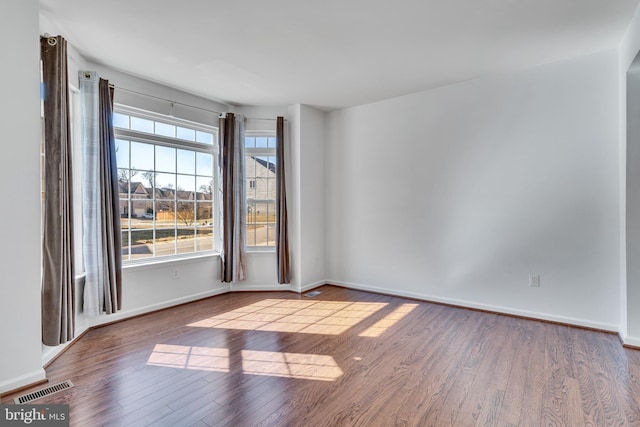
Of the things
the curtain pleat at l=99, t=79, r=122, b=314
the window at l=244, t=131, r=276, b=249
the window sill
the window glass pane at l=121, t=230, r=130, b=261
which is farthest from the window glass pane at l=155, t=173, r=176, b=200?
the window at l=244, t=131, r=276, b=249

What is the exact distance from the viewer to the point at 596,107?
3.12 m

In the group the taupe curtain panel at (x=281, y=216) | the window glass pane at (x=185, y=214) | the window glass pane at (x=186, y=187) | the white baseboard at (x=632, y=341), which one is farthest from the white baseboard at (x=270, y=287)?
the white baseboard at (x=632, y=341)

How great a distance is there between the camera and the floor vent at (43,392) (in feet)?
6.75

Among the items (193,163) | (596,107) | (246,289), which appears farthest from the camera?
(246,289)

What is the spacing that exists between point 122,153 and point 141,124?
419 mm

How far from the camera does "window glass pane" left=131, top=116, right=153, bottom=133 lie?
12.3 ft

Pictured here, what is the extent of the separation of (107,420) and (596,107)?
4.68 meters

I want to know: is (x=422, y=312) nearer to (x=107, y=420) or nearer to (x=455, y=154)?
(x=455, y=154)

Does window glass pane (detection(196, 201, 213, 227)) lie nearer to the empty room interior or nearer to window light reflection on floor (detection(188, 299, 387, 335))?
the empty room interior

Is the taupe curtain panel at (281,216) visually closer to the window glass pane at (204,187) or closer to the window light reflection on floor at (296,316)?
the window light reflection on floor at (296,316)

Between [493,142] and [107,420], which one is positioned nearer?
[107,420]

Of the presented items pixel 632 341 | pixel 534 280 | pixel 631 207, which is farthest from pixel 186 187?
pixel 632 341

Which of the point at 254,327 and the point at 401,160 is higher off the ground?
the point at 401,160

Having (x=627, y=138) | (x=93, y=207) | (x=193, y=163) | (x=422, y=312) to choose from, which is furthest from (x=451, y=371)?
(x=193, y=163)
